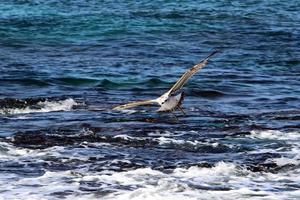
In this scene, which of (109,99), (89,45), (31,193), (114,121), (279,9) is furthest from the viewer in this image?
(279,9)

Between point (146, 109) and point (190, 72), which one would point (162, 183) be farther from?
point (146, 109)

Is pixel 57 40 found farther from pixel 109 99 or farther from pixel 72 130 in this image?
pixel 72 130

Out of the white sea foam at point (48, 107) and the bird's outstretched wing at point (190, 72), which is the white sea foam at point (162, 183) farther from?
the white sea foam at point (48, 107)

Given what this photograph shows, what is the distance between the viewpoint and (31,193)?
33.9ft

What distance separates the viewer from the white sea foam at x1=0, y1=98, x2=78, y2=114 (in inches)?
623

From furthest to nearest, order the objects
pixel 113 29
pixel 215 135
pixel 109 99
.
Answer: pixel 113 29 < pixel 109 99 < pixel 215 135

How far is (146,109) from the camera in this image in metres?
16.5

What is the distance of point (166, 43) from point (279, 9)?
11607mm

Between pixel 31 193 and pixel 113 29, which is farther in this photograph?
pixel 113 29

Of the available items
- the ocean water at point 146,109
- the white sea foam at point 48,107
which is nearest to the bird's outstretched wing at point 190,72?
the ocean water at point 146,109

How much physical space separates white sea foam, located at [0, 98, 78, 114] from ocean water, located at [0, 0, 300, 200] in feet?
0.13

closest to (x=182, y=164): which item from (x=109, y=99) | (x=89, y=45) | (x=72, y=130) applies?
(x=72, y=130)

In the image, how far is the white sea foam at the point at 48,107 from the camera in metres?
15.8

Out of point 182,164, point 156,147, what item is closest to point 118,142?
point 156,147
